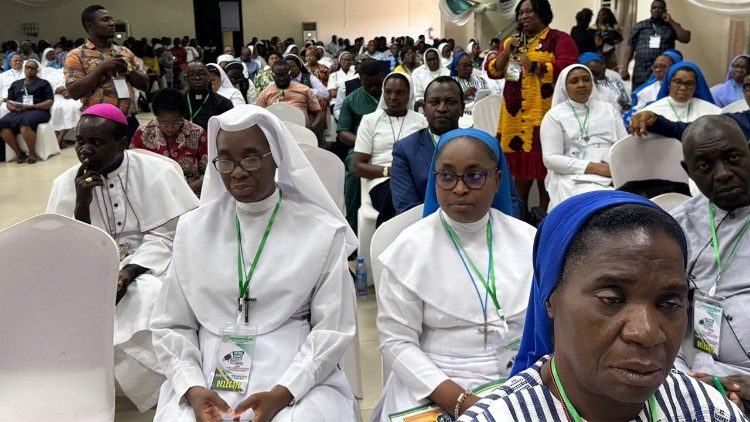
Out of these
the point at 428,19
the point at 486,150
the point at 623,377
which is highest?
the point at 428,19

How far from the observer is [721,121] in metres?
2.29

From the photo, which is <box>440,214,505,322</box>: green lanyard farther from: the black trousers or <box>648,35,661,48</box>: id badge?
<box>648,35,661,48</box>: id badge

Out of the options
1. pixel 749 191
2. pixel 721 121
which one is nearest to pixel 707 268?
pixel 749 191

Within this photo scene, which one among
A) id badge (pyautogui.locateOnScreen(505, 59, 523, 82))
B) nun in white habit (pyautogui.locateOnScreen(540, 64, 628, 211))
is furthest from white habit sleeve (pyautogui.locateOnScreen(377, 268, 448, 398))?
id badge (pyautogui.locateOnScreen(505, 59, 523, 82))

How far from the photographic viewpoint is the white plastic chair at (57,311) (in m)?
2.26

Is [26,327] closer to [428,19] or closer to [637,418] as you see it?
[637,418]

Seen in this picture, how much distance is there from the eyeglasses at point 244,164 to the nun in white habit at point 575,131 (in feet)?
9.08

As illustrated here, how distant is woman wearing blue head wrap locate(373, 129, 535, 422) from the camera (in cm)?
216

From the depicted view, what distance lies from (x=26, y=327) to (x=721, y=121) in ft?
8.28

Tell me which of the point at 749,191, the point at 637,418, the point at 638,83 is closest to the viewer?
the point at 637,418

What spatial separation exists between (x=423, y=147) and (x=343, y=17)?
22.9 meters

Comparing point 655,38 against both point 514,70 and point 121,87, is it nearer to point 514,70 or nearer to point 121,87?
point 514,70

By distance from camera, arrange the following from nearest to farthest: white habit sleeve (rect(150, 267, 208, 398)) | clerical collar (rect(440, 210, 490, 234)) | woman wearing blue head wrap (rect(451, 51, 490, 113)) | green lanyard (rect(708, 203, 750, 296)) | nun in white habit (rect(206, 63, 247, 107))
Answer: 1. white habit sleeve (rect(150, 267, 208, 398))
2. green lanyard (rect(708, 203, 750, 296))
3. clerical collar (rect(440, 210, 490, 234))
4. nun in white habit (rect(206, 63, 247, 107))
5. woman wearing blue head wrap (rect(451, 51, 490, 113))

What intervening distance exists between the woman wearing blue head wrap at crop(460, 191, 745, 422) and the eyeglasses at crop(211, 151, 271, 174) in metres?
1.29
